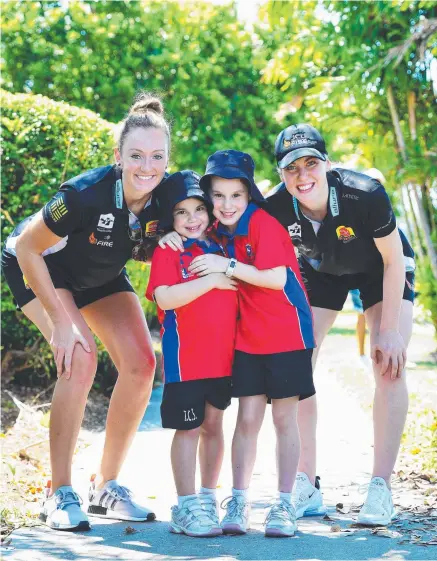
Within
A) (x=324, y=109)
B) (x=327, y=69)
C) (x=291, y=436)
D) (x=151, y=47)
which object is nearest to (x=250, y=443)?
(x=291, y=436)

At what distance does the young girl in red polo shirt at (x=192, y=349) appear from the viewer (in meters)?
4.13

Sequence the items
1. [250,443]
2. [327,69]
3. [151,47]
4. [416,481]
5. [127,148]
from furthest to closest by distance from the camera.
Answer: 1. [151,47]
2. [327,69]
3. [416,481]
4. [127,148]
5. [250,443]

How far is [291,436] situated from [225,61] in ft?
48.0

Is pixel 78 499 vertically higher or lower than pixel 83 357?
lower

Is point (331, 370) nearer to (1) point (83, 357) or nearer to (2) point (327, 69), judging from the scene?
(2) point (327, 69)

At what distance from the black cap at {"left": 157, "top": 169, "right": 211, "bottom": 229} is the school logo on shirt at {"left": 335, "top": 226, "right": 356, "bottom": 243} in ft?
2.14

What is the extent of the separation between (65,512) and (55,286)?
1.12 metres

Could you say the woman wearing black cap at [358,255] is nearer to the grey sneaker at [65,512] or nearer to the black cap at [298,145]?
the black cap at [298,145]

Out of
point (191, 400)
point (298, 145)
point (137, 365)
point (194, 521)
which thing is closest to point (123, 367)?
→ point (137, 365)

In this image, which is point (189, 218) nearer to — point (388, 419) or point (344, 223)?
point (344, 223)

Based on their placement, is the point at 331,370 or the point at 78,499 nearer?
the point at 78,499

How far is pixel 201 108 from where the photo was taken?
700 inches

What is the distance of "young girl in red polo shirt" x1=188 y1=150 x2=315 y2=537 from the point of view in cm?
414

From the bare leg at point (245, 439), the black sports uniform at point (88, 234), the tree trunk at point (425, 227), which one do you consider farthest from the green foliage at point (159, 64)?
the bare leg at point (245, 439)
